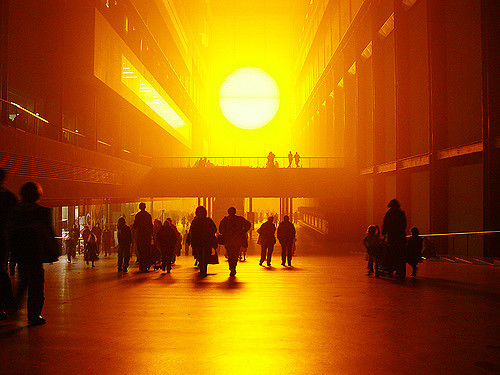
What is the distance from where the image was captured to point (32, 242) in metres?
5.12

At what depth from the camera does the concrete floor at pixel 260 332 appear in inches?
149

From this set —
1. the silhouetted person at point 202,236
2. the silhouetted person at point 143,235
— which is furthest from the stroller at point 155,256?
the silhouetted person at point 202,236

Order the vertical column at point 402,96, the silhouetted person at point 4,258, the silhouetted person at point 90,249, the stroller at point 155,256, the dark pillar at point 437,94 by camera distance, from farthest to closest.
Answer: the vertical column at point 402,96
the dark pillar at point 437,94
the silhouetted person at point 90,249
the stroller at point 155,256
the silhouetted person at point 4,258

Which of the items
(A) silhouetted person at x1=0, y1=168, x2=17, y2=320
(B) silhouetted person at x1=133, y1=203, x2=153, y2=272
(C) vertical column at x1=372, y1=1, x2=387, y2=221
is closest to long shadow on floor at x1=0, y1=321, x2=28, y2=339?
(A) silhouetted person at x1=0, y1=168, x2=17, y2=320

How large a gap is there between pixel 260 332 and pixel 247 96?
21582mm

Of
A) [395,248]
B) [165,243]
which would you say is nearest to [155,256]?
[165,243]

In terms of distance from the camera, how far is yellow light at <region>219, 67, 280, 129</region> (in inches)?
997

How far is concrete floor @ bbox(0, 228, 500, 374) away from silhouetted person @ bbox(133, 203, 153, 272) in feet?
11.3

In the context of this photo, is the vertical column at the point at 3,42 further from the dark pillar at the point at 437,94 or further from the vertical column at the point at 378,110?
the vertical column at the point at 378,110

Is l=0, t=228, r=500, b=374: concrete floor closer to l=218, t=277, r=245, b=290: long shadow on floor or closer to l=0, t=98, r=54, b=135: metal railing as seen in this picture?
l=218, t=277, r=245, b=290: long shadow on floor

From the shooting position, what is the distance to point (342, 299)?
654 centimetres

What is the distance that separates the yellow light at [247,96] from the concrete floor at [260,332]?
18.6 metres

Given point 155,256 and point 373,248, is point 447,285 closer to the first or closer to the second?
point 373,248

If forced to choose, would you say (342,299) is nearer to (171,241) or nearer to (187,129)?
(171,241)
